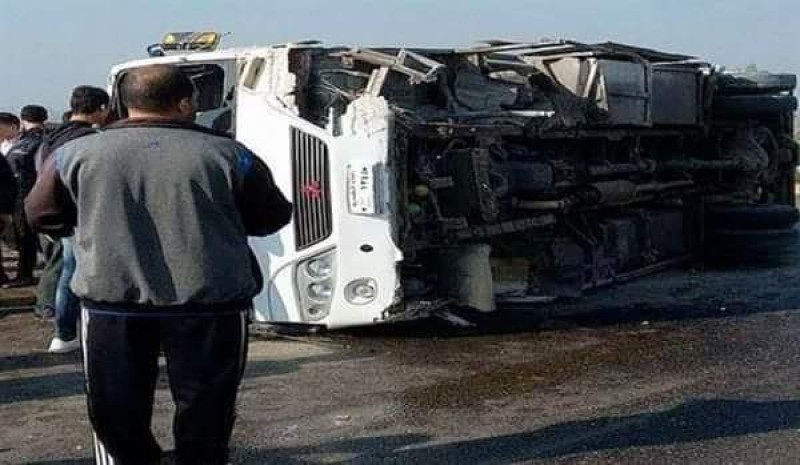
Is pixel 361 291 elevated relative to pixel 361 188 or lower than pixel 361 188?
lower

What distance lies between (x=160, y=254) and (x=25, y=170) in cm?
671

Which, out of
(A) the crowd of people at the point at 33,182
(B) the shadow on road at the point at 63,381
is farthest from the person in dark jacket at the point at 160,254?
(B) the shadow on road at the point at 63,381

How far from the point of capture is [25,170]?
1059 cm

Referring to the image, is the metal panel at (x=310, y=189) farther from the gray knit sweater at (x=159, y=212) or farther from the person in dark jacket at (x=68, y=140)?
the gray knit sweater at (x=159, y=212)

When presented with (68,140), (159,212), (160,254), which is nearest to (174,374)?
(160,254)

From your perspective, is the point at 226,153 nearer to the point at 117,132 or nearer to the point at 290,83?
the point at 117,132

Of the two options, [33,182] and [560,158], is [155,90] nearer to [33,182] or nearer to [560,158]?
[560,158]

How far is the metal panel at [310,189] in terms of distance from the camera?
837 cm

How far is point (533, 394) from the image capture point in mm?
7242

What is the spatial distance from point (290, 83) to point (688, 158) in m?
5.48

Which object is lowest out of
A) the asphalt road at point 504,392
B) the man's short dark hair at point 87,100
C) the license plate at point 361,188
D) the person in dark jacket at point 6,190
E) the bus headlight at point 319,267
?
the asphalt road at point 504,392

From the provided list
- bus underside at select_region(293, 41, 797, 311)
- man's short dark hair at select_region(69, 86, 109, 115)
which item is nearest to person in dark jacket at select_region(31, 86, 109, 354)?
man's short dark hair at select_region(69, 86, 109, 115)

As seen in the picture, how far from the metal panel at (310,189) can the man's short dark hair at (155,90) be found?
12.9 ft

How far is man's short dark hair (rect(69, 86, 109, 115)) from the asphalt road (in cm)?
158
